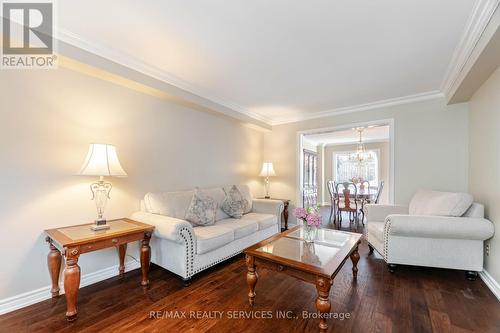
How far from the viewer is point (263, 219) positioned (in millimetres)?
3332

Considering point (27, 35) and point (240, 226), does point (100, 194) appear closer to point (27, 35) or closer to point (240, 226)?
point (27, 35)

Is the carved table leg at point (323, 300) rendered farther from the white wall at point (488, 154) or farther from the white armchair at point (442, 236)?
the white wall at point (488, 154)

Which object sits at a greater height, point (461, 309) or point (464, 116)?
point (464, 116)

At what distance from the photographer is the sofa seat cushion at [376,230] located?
104 inches

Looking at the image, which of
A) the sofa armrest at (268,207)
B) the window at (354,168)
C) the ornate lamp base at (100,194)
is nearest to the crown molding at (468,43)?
the sofa armrest at (268,207)

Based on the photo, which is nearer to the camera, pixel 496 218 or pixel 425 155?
pixel 496 218

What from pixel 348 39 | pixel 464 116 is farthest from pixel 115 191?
pixel 464 116

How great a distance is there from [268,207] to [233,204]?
70 cm

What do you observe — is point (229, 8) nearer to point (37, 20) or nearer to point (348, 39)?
point (348, 39)

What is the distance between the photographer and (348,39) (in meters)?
2.02

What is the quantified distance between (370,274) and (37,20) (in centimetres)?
397

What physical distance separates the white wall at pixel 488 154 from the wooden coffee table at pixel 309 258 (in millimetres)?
1299

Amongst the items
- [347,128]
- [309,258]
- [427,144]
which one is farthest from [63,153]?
[427,144]

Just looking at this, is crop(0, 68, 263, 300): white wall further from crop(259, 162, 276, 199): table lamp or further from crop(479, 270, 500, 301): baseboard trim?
crop(479, 270, 500, 301): baseboard trim
